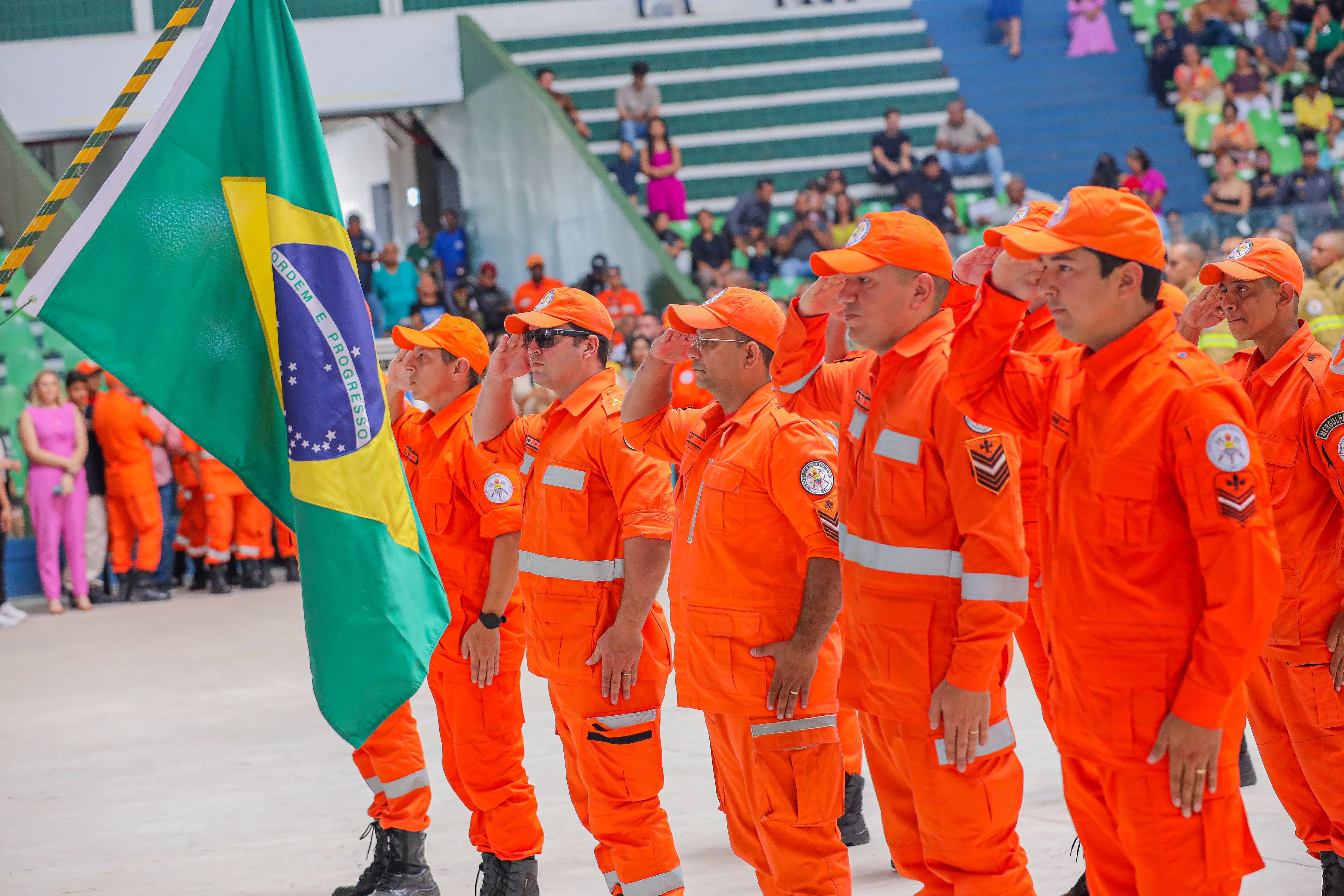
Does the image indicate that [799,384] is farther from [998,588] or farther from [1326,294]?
[1326,294]

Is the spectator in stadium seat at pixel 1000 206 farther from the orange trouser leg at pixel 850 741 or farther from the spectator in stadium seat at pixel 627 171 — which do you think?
the orange trouser leg at pixel 850 741

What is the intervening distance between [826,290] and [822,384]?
14.6 inches

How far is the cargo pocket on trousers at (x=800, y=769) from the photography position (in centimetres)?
344

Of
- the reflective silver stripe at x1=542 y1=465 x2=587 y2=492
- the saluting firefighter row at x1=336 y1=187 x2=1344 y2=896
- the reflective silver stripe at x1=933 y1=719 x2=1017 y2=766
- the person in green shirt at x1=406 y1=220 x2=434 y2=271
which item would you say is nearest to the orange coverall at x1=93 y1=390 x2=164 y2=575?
the person in green shirt at x1=406 y1=220 x2=434 y2=271

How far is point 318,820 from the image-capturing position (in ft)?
19.0

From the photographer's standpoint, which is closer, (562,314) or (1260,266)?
(1260,266)

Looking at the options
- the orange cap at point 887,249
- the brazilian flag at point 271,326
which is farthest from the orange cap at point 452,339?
the orange cap at point 887,249

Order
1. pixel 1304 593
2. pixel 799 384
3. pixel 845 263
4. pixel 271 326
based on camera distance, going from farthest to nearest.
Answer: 1. pixel 1304 593
2. pixel 799 384
3. pixel 845 263
4. pixel 271 326

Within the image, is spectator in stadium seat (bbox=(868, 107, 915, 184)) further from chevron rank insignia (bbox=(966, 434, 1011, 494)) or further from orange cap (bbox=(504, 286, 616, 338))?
chevron rank insignia (bbox=(966, 434, 1011, 494))

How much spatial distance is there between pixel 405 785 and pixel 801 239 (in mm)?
12143

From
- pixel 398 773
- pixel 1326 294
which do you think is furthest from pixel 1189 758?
pixel 1326 294

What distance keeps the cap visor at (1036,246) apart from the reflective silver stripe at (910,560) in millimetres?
752

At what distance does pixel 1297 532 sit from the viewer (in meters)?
3.88

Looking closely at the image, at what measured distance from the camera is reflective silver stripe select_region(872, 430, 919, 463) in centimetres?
310
